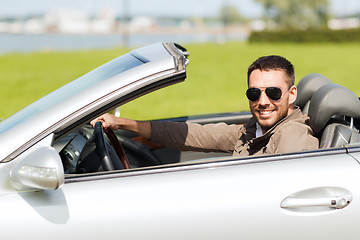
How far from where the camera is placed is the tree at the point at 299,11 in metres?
81.2

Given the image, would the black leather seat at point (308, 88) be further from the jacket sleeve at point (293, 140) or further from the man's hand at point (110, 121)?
the man's hand at point (110, 121)

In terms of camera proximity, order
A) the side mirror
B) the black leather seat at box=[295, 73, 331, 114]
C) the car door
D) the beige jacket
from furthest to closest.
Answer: the black leather seat at box=[295, 73, 331, 114]
the beige jacket
the car door
the side mirror

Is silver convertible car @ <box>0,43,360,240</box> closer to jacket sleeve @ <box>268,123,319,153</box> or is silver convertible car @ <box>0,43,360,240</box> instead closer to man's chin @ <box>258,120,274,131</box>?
jacket sleeve @ <box>268,123,319,153</box>

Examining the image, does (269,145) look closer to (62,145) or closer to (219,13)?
(62,145)

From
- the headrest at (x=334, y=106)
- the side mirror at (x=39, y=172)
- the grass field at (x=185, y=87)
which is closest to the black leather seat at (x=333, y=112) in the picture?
the headrest at (x=334, y=106)

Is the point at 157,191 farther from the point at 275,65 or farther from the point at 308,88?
the point at 308,88

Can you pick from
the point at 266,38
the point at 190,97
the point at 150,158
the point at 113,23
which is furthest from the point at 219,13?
the point at 150,158

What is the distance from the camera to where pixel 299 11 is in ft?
270

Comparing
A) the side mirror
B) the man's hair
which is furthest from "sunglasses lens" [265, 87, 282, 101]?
the side mirror

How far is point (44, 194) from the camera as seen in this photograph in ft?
6.60

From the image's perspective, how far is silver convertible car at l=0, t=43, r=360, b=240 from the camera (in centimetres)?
198

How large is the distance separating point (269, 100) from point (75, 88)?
0.97 m

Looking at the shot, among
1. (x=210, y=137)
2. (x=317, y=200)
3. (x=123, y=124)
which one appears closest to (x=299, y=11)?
(x=210, y=137)

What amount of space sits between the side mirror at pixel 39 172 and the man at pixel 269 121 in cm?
80
